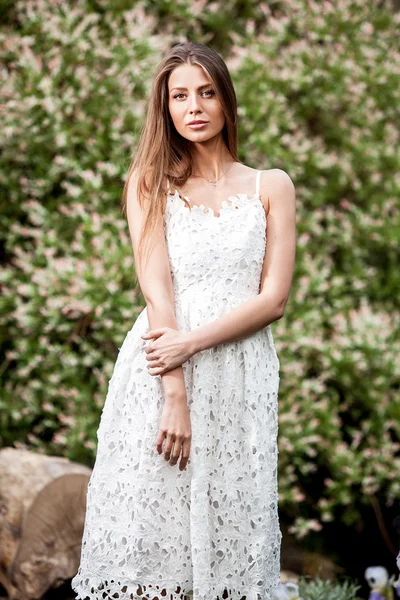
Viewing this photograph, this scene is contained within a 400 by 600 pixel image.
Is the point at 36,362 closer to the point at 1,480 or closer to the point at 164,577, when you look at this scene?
the point at 1,480

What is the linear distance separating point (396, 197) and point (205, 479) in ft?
10.3

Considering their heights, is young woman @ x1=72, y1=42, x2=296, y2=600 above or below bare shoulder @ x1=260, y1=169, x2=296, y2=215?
below

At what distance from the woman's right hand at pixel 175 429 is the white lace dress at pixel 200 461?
39mm

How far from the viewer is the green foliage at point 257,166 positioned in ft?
13.6

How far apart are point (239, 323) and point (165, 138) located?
0.55 metres

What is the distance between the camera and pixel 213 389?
2100 millimetres

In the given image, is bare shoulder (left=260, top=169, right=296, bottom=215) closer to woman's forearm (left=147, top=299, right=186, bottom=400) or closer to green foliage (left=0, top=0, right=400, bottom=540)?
woman's forearm (left=147, top=299, right=186, bottom=400)

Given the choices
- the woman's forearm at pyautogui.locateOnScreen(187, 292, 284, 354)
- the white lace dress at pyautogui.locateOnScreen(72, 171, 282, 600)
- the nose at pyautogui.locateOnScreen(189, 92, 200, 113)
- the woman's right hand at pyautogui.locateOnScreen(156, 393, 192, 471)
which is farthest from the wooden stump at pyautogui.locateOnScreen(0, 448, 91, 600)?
the nose at pyautogui.locateOnScreen(189, 92, 200, 113)

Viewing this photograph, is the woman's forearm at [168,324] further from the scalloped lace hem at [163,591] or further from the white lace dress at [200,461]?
the scalloped lace hem at [163,591]

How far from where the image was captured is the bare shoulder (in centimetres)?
219

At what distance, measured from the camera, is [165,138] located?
2.22 m

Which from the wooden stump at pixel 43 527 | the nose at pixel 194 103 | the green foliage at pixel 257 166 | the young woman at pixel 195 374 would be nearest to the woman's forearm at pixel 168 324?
the young woman at pixel 195 374

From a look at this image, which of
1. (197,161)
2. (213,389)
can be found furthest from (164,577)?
(197,161)

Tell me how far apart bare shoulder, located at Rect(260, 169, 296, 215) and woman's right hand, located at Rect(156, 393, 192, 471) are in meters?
0.56
